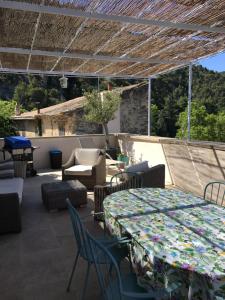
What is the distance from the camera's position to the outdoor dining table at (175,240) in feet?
5.57

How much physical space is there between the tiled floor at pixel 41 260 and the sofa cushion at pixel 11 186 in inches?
17.6

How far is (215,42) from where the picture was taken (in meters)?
4.99

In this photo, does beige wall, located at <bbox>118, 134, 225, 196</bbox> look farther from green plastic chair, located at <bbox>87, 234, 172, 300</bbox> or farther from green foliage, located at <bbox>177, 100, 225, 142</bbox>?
green foliage, located at <bbox>177, 100, 225, 142</bbox>

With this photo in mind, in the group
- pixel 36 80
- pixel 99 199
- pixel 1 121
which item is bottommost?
pixel 99 199

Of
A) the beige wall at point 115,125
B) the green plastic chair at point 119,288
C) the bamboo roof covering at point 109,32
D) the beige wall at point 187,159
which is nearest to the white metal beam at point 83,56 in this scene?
the bamboo roof covering at point 109,32

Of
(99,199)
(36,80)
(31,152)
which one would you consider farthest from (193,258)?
(36,80)

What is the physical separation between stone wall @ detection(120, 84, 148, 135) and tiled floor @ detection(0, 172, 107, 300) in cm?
971

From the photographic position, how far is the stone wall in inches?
560

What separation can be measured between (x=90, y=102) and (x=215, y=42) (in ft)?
15.2

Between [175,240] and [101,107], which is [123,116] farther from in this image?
[175,240]

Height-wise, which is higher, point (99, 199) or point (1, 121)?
point (1, 121)

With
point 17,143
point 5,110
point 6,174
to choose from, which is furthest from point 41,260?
point 5,110

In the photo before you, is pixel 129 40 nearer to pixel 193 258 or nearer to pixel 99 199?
pixel 99 199

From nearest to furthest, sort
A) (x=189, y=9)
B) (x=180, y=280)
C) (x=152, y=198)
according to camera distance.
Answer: (x=180, y=280) < (x=152, y=198) < (x=189, y=9)
